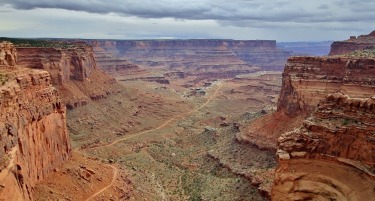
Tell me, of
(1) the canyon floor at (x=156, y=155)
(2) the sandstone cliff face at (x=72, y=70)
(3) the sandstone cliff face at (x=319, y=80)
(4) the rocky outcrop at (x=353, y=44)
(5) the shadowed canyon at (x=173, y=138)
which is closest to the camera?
(5) the shadowed canyon at (x=173, y=138)

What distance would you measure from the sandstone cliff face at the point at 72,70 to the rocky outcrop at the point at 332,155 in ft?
201

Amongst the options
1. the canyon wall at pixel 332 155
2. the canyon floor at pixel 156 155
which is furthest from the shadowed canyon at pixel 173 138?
the canyon floor at pixel 156 155

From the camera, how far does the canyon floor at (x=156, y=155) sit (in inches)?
1809

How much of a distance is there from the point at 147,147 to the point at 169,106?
42194 millimetres

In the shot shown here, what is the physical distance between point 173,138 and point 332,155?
59.3 metres

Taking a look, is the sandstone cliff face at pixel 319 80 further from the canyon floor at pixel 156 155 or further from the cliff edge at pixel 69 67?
the cliff edge at pixel 69 67

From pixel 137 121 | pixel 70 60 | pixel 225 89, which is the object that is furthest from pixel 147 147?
pixel 225 89

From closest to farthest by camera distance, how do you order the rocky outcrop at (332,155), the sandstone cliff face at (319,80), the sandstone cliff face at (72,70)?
the rocky outcrop at (332,155) < the sandstone cliff face at (319,80) < the sandstone cliff face at (72,70)

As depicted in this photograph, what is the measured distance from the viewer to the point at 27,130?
38938 millimetres

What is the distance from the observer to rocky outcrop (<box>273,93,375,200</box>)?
87.9 ft

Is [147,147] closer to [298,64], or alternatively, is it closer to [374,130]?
[298,64]

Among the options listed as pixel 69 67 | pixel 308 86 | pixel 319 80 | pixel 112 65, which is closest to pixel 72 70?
pixel 69 67

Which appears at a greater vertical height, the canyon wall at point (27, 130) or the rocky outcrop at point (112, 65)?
the canyon wall at point (27, 130)

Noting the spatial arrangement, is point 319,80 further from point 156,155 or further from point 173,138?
point 173,138
